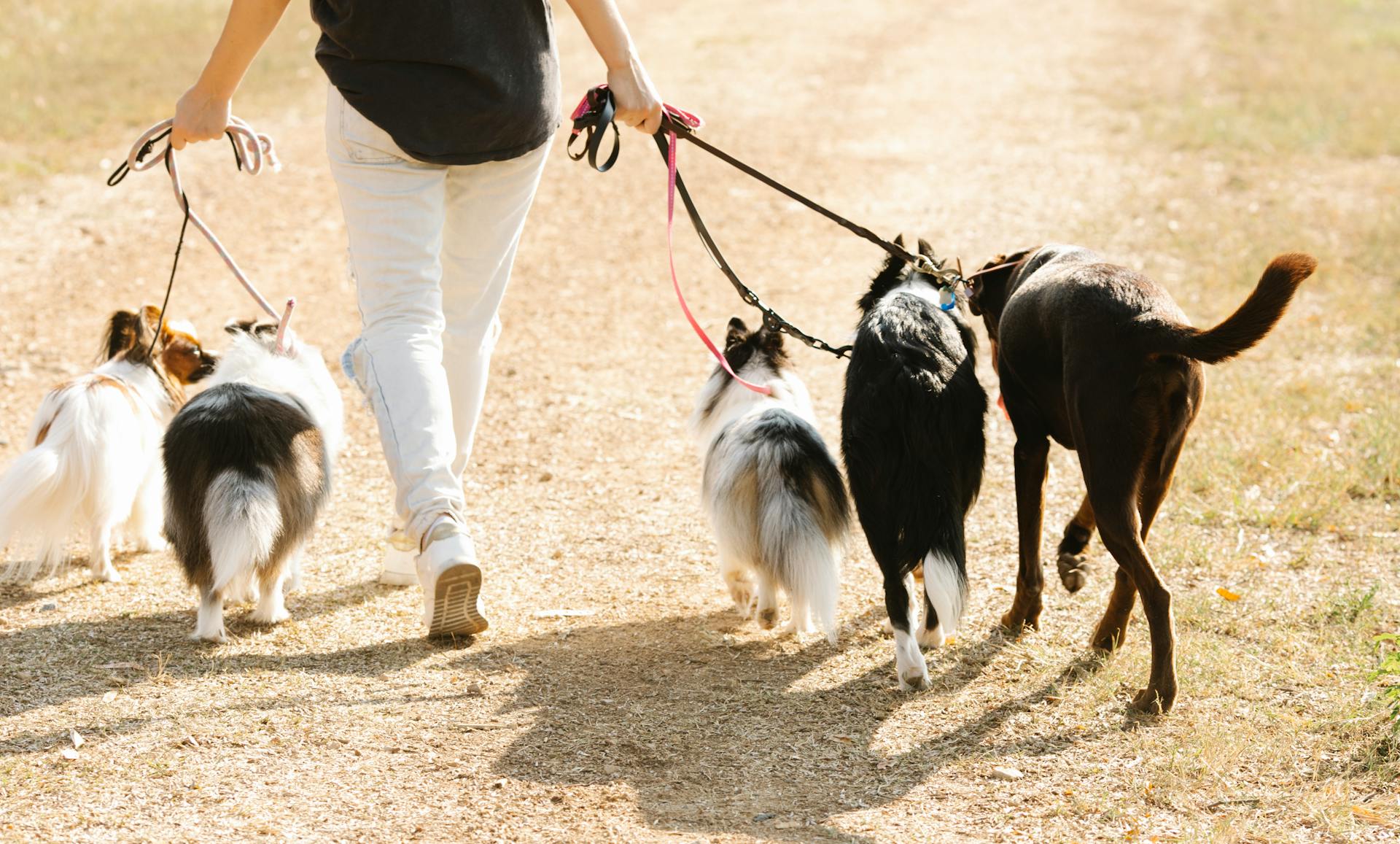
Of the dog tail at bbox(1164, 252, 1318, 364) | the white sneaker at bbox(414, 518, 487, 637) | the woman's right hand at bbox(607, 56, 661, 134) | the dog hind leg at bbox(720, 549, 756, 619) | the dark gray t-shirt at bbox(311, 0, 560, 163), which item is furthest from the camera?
the dog hind leg at bbox(720, 549, 756, 619)

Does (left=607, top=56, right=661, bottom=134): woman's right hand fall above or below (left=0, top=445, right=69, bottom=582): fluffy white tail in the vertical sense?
above

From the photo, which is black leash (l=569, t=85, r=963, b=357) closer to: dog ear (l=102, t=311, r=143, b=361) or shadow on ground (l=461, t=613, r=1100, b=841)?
shadow on ground (l=461, t=613, r=1100, b=841)

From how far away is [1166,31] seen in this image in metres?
18.3

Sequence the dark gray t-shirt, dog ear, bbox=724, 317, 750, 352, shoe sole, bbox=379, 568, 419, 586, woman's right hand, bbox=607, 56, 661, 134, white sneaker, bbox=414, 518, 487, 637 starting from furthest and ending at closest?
dog ear, bbox=724, 317, 750, 352
shoe sole, bbox=379, 568, 419, 586
woman's right hand, bbox=607, 56, 661, 134
white sneaker, bbox=414, 518, 487, 637
the dark gray t-shirt

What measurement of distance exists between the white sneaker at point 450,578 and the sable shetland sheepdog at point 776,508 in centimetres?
90

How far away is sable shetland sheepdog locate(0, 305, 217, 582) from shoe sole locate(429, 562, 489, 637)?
1344 mm

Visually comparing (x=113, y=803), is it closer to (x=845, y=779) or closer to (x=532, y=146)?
(x=845, y=779)

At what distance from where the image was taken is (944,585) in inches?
143

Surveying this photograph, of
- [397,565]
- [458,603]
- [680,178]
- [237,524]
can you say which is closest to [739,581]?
[458,603]

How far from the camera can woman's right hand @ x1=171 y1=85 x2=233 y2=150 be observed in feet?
11.8

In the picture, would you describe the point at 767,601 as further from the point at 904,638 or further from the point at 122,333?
the point at 122,333

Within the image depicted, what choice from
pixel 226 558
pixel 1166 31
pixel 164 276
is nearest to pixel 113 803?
pixel 226 558

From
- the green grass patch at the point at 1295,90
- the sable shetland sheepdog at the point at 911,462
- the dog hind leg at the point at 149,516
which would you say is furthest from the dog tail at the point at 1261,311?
the green grass patch at the point at 1295,90

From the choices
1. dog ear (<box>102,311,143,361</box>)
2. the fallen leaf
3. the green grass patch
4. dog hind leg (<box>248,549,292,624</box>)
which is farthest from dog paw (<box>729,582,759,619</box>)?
the green grass patch
